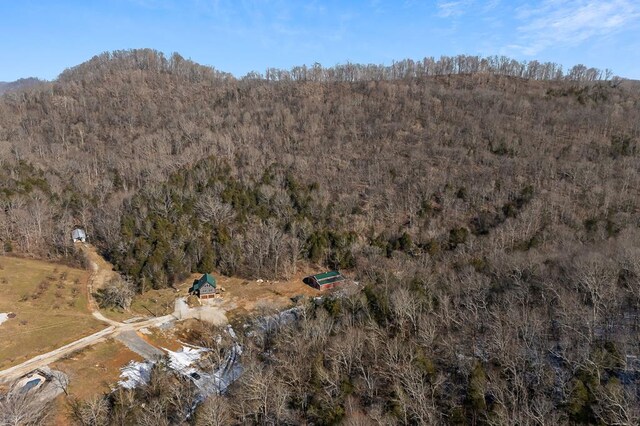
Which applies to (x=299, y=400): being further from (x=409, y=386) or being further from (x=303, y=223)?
(x=303, y=223)

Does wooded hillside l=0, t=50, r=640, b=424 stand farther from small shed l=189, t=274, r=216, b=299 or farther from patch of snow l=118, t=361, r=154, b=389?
patch of snow l=118, t=361, r=154, b=389

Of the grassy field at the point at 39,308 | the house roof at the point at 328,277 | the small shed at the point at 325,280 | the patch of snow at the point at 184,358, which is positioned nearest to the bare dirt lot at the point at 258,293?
the small shed at the point at 325,280

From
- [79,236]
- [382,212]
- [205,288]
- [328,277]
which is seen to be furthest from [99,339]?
[382,212]

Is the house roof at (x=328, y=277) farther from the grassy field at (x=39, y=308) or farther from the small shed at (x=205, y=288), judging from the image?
the grassy field at (x=39, y=308)

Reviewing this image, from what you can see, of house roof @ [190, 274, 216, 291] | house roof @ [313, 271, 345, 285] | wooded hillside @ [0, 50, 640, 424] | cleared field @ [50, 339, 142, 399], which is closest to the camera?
wooded hillside @ [0, 50, 640, 424]

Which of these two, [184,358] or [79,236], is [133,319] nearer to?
[184,358]

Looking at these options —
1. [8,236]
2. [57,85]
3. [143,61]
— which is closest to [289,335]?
[8,236]

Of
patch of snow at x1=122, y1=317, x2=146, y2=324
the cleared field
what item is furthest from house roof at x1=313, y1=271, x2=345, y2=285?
the cleared field

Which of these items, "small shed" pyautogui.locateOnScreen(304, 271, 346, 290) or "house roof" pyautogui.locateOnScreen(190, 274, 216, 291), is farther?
"small shed" pyautogui.locateOnScreen(304, 271, 346, 290)
